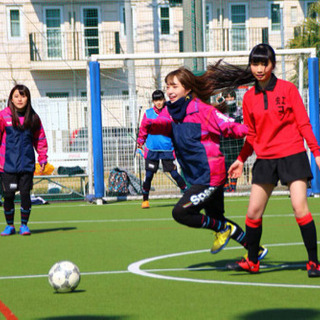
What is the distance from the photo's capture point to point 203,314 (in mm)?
4844

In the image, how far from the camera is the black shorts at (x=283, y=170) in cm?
604

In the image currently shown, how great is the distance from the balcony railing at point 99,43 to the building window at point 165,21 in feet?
1.09

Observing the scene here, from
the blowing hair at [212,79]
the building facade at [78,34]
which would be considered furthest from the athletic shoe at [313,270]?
the building facade at [78,34]

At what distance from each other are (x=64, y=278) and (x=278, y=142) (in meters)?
2.05

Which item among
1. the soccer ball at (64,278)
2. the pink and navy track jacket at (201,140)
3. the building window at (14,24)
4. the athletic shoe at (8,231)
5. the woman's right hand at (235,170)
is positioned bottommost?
the athletic shoe at (8,231)

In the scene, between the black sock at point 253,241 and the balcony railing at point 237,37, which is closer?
the black sock at point 253,241

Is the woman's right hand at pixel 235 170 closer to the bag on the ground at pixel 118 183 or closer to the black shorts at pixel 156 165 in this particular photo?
the black shorts at pixel 156 165

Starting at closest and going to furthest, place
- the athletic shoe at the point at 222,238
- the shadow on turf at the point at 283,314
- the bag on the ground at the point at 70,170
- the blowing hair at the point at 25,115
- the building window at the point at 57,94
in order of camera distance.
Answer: the shadow on turf at the point at 283,314 → the athletic shoe at the point at 222,238 → the blowing hair at the point at 25,115 → the bag on the ground at the point at 70,170 → the building window at the point at 57,94

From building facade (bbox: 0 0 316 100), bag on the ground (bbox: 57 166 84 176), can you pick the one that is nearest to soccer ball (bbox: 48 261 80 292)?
bag on the ground (bbox: 57 166 84 176)

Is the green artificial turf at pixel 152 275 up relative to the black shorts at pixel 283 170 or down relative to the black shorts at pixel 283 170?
down

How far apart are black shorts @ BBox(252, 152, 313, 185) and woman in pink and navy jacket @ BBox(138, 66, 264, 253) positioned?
13.6 inches

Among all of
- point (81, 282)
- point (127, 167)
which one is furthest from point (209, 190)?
point (127, 167)

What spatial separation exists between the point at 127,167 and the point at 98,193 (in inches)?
72.1

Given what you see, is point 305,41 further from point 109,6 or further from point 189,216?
point 189,216
